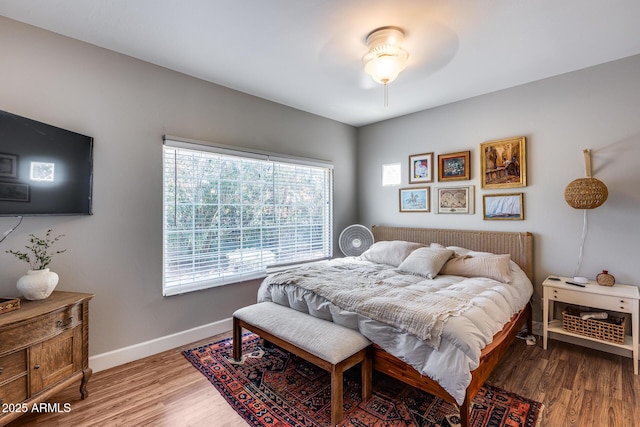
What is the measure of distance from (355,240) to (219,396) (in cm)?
248

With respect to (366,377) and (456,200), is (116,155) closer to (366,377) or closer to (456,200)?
(366,377)

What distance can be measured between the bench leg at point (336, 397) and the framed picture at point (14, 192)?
2.34 meters

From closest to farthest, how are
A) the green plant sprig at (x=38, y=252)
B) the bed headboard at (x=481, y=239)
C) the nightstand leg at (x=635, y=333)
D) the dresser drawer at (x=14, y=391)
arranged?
the dresser drawer at (x=14, y=391)
the green plant sprig at (x=38, y=252)
the nightstand leg at (x=635, y=333)
the bed headboard at (x=481, y=239)

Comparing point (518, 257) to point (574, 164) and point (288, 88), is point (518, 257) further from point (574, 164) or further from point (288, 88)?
point (288, 88)

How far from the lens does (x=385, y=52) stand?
2.18 meters

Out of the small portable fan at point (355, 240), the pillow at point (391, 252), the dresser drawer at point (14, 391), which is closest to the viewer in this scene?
the dresser drawer at point (14, 391)

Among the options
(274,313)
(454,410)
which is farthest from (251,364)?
(454,410)

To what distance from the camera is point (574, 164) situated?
9.26 ft

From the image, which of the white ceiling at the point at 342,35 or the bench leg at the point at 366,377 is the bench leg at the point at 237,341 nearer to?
the bench leg at the point at 366,377

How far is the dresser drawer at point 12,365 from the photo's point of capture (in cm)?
157

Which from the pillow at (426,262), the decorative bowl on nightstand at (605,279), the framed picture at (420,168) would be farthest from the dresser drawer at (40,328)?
the decorative bowl on nightstand at (605,279)

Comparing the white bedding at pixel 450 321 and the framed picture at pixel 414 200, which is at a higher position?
the framed picture at pixel 414 200

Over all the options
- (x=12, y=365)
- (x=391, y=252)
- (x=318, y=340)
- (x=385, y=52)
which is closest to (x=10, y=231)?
(x=12, y=365)

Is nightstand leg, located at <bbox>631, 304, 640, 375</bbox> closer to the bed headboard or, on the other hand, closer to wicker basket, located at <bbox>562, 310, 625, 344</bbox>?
wicker basket, located at <bbox>562, 310, 625, 344</bbox>
